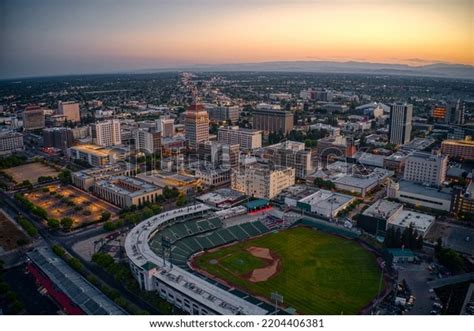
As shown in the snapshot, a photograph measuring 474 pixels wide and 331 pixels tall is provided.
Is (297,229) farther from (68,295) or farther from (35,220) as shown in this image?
(35,220)

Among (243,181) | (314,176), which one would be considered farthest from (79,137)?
(314,176)

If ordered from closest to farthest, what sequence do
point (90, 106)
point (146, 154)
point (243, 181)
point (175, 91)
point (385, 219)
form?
point (385, 219)
point (243, 181)
point (146, 154)
point (90, 106)
point (175, 91)

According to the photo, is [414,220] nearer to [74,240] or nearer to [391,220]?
[391,220]

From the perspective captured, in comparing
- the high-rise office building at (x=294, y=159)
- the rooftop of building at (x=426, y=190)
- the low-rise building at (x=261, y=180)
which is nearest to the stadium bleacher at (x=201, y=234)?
the low-rise building at (x=261, y=180)

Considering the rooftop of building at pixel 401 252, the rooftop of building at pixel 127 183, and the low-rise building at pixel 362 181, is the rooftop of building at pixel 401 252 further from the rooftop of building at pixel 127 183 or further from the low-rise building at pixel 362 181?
the rooftop of building at pixel 127 183

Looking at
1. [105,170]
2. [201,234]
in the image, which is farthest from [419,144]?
[105,170]
